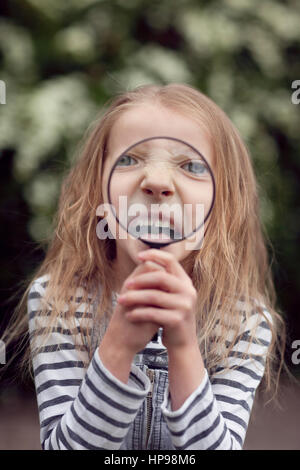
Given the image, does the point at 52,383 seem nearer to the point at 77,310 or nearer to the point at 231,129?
the point at 77,310

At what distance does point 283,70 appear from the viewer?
4375mm

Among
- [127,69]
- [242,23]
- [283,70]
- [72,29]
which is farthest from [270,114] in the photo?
[72,29]

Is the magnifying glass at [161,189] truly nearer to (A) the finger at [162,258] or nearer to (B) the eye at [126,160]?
(B) the eye at [126,160]

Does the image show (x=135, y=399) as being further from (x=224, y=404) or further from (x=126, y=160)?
(x=126, y=160)

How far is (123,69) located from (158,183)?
8.08ft

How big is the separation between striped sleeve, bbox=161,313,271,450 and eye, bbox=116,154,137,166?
2.42 ft

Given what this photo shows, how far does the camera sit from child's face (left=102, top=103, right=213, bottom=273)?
1.88 metres

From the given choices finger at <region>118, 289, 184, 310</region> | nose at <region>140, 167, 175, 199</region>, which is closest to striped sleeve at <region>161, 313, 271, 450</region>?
finger at <region>118, 289, 184, 310</region>

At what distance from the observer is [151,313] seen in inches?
65.9

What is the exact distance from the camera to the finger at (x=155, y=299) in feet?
5.48

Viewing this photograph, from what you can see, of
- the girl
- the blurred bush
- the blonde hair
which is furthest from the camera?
the blurred bush

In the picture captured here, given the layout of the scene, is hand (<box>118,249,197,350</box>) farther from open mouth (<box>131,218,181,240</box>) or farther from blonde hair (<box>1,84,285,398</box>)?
blonde hair (<box>1,84,285,398</box>)

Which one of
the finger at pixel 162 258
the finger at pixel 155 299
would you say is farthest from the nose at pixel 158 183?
the finger at pixel 155 299

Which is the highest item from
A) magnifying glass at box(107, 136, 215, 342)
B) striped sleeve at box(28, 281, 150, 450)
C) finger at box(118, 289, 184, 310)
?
magnifying glass at box(107, 136, 215, 342)
